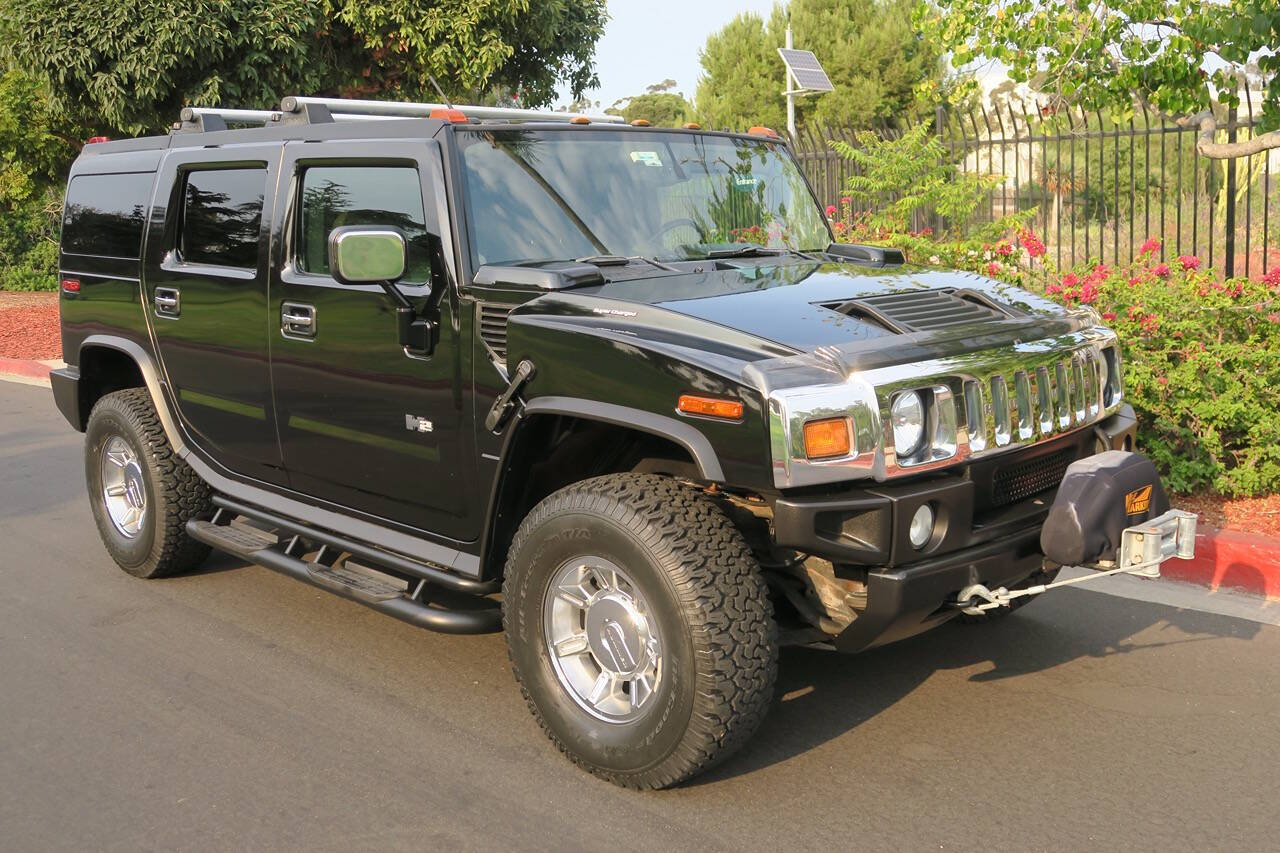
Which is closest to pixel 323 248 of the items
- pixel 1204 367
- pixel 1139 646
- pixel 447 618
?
pixel 447 618

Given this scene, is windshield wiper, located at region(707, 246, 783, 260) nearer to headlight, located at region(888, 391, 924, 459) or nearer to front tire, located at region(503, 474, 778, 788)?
front tire, located at region(503, 474, 778, 788)


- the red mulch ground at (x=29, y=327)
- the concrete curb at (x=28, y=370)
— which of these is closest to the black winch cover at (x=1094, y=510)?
the red mulch ground at (x=29, y=327)

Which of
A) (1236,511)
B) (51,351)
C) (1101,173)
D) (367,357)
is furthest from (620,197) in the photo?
(51,351)

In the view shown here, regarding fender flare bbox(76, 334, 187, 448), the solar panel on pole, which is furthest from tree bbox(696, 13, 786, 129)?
fender flare bbox(76, 334, 187, 448)

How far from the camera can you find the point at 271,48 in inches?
595

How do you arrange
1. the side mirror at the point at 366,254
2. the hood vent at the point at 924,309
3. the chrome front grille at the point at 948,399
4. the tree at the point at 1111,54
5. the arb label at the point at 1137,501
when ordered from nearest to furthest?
the chrome front grille at the point at 948,399 → the arb label at the point at 1137,501 → the hood vent at the point at 924,309 → the side mirror at the point at 366,254 → the tree at the point at 1111,54

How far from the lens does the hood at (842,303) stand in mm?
3766

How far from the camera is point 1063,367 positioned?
4.04 metres

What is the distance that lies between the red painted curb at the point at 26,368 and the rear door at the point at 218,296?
9.36 m

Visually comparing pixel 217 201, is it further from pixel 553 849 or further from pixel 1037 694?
pixel 1037 694

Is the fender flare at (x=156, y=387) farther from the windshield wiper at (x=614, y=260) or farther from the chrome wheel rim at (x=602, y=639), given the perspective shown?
the chrome wheel rim at (x=602, y=639)

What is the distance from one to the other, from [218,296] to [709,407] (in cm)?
262

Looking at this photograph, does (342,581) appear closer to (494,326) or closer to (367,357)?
(367,357)

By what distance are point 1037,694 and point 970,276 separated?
5.09ft
